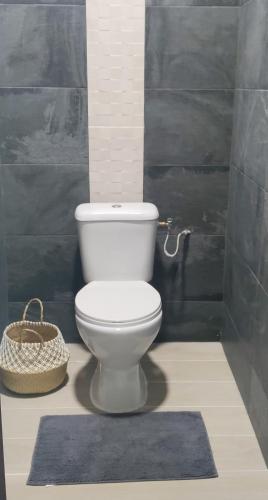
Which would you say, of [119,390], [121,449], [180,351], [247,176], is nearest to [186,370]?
[180,351]

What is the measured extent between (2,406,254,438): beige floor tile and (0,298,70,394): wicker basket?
0.36 feet

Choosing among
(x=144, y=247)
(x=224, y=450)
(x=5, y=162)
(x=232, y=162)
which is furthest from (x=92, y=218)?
(x=224, y=450)

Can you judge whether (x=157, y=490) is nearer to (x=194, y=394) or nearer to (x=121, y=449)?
(x=121, y=449)

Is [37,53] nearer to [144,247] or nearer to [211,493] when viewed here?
[144,247]

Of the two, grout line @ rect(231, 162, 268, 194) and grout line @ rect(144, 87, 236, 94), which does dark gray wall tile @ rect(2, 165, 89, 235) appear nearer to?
grout line @ rect(144, 87, 236, 94)

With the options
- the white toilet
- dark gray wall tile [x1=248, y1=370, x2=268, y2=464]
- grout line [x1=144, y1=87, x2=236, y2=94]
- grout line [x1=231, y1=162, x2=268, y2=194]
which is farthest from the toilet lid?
grout line [x1=144, y1=87, x2=236, y2=94]

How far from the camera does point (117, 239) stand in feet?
8.02

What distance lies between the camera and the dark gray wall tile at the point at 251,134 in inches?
78.7

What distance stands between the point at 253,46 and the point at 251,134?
0.34 meters

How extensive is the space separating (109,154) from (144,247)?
0.48m

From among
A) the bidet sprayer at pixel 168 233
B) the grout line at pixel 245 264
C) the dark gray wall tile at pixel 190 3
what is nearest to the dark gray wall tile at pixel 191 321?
the grout line at pixel 245 264

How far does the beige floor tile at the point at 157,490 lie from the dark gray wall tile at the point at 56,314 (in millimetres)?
994

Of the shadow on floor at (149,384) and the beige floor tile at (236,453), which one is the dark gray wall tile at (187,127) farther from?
the beige floor tile at (236,453)

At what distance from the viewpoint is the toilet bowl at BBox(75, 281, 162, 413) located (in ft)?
6.68
